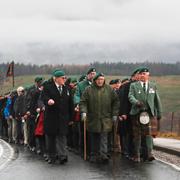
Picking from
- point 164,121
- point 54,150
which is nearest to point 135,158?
point 54,150

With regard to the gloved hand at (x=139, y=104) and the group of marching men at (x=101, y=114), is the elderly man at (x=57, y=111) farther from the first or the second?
the gloved hand at (x=139, y=104)

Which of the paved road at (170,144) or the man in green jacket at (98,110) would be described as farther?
the paved road at (170,144)

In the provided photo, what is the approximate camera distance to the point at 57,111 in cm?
1368

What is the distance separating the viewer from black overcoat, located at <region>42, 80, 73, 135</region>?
44.6 feet

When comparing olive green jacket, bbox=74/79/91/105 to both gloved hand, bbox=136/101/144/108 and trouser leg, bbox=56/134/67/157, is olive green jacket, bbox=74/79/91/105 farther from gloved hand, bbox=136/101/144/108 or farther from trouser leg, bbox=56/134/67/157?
gloved hand, bbox=136/101/144/108

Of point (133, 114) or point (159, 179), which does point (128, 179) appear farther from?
point (133, 114)

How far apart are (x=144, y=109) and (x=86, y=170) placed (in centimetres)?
214

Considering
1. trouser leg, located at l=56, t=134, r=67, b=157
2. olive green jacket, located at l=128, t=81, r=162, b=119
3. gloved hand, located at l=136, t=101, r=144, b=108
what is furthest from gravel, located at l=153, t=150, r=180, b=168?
trouser leg, located at l=56, t=134, r=67, b=157

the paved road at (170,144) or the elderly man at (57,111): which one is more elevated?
the elderly man at (57,111)

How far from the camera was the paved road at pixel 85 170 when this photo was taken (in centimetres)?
1070

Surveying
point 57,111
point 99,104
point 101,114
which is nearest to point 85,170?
point 101,114

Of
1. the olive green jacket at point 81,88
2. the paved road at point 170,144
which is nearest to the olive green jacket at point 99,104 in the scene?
the olive green jacket at point 81,88

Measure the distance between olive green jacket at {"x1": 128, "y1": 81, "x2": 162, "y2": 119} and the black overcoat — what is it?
1.45 m

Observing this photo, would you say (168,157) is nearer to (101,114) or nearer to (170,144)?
(101,114)
